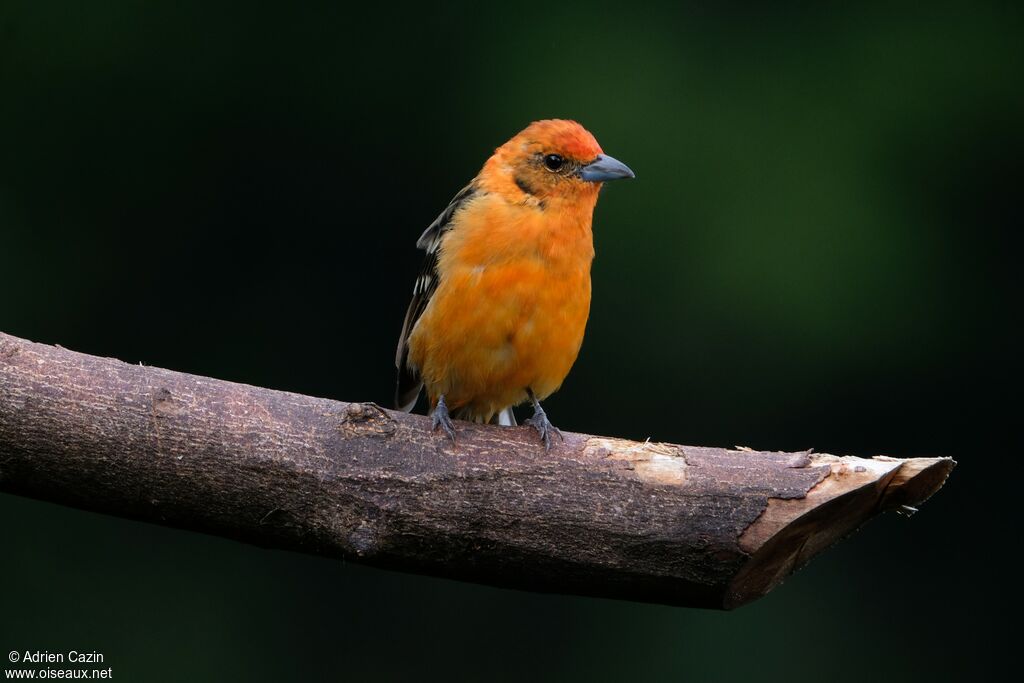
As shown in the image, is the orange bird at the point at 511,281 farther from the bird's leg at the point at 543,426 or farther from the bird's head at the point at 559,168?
the bird's leg at the point at 543,426

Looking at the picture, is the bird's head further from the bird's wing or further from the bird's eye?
the bird's wing

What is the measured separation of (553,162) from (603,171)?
192 mm

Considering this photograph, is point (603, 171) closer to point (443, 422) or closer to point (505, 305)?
point (505, 305)

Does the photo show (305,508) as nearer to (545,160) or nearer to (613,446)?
(613,446)

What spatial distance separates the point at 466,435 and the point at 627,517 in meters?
0.60

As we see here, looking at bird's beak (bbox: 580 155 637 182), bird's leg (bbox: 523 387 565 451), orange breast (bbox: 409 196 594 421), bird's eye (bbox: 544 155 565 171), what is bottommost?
bird's leg (bbox: 523 387 565 451)

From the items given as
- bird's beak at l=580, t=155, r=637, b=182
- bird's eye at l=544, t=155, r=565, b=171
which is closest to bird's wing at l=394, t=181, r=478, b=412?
bird's eye at l=544, t=155, r=565, b=171

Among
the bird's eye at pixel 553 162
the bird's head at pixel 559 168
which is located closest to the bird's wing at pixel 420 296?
the bird's head at pixel 559 168

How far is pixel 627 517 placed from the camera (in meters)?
3.33

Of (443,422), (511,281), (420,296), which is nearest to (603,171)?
(511,281)

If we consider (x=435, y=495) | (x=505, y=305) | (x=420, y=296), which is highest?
(x=420, y=296)

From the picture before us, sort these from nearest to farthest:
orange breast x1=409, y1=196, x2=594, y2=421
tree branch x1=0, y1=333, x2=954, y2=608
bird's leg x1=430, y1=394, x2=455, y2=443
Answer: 1. tree branch x1=0, y1=333, x2=954, y2=608
2. bird's leg x1=430, y1=394, x2=455, y2=443
3. orange breast x1=409, y1=196, x2=594, y2=421

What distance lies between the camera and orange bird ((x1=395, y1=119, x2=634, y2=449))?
4.18 meters

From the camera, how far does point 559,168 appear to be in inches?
177
